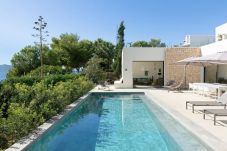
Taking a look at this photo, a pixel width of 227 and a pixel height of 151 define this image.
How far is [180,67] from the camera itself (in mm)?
23875

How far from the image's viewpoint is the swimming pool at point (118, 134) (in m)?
7.39

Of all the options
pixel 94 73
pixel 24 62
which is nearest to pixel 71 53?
pixel 24 62

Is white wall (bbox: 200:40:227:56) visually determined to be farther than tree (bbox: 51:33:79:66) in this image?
No

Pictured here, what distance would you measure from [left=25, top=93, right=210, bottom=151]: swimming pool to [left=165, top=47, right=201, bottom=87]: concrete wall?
11322 mm

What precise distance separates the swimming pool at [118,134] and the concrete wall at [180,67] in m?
11.3

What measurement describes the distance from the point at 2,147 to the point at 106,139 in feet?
9.66

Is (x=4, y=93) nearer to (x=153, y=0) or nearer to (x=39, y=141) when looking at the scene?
(x=39, y=141)


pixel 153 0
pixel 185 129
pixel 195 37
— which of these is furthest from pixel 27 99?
pixel 195 37

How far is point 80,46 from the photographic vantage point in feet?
156

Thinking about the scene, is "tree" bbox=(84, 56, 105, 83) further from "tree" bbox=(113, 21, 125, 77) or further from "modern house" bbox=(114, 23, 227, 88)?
"tree" bbox=(113, 21, 125, 77)

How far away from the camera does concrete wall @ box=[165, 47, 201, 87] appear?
77.7 ft

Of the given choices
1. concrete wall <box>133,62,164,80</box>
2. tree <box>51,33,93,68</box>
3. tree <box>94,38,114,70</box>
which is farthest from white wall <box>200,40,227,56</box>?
tree <box>51,33,93,68</box>

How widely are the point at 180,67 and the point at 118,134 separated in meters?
16.1

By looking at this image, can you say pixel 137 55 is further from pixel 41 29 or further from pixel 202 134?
pixel 202 134
